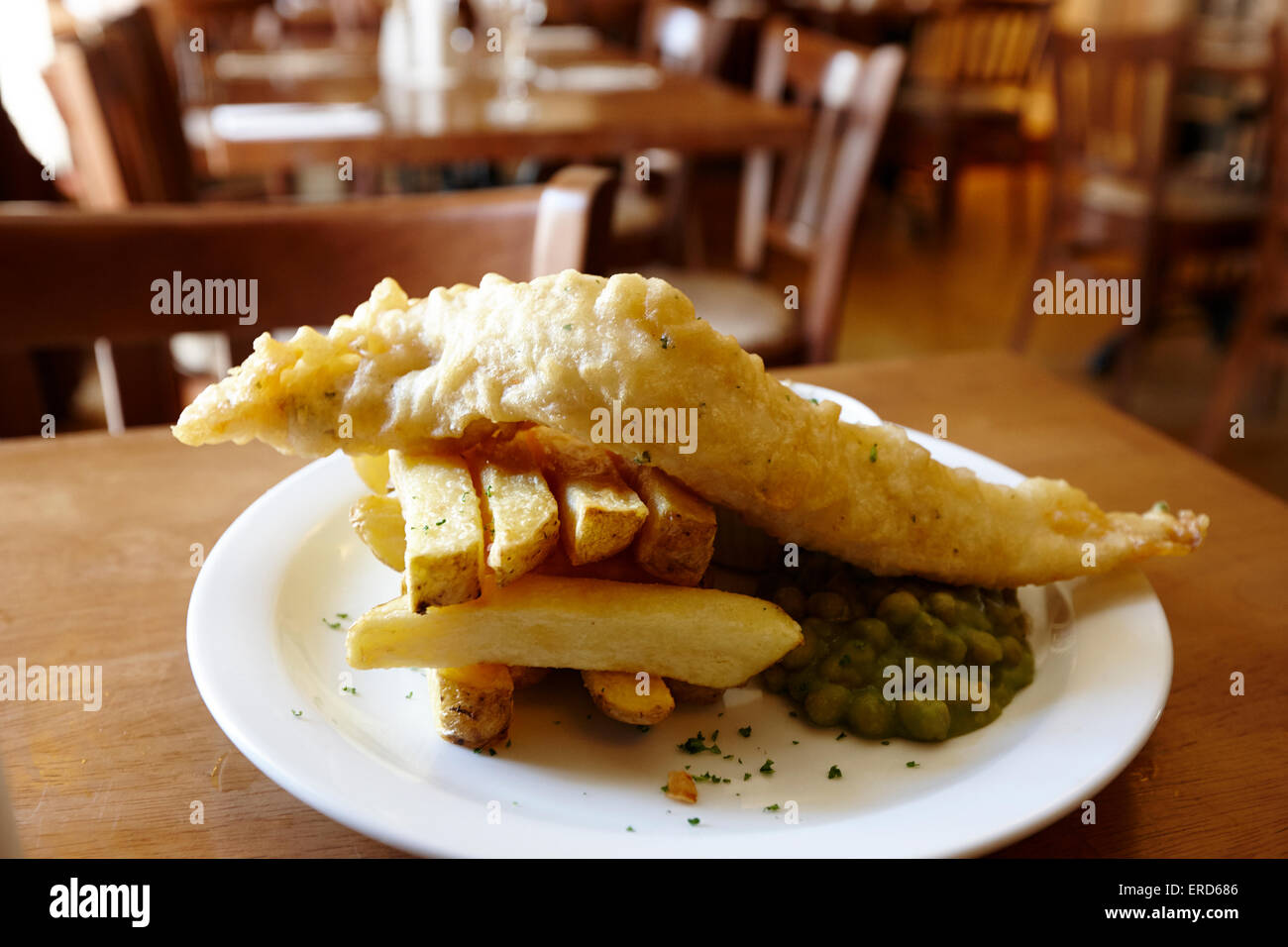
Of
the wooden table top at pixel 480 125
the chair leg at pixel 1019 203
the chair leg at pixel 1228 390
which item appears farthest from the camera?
the chair leg at pixel 1019 203

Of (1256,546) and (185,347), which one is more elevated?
(1256,546)

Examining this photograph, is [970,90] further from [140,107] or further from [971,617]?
[971,617]

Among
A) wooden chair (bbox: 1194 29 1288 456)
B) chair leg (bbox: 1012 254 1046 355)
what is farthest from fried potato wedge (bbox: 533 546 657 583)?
chair leg (bbox: 1012 254 1046 355)

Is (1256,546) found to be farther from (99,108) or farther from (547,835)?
(99,108)

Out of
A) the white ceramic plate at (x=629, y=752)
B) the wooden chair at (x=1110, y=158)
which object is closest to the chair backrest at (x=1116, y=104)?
the wooden chair at (x=1110, y=158)

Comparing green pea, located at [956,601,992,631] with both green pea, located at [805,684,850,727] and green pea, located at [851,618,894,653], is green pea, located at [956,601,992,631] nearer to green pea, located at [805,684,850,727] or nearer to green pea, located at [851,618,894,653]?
green pea, located at [851,618,894,653]

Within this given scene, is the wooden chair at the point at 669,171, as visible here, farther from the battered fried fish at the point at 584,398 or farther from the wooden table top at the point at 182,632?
the battered fried fish at the point at 584,398

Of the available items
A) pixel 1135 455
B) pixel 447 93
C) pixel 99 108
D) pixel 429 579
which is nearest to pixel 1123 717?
pixel 429 579
